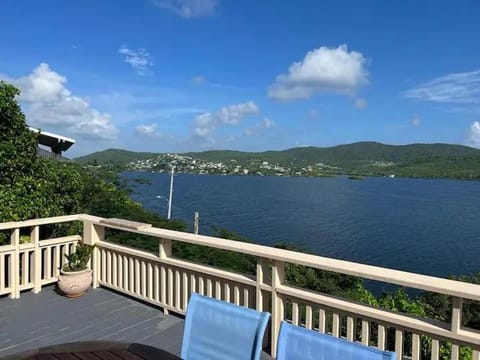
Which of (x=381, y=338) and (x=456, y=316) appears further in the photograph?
(x=381, y=338)

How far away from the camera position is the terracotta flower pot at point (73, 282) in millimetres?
3908

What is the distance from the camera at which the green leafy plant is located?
13.2ft

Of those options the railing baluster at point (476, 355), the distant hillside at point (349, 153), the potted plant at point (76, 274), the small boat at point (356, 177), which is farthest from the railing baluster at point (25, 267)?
the small boat at point (356, 177)

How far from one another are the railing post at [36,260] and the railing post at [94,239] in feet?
1.59

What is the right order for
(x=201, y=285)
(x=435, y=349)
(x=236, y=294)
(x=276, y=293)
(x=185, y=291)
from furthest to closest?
(x=185, y=291) → (x=201, y=285) → (x=236, y=294) → (x=276, y=293) → (x=435, y=349)

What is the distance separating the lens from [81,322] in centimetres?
340

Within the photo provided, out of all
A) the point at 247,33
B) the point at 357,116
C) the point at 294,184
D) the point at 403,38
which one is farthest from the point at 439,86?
the point at 294,184

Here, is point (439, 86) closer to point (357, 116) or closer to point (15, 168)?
point (357, 116)

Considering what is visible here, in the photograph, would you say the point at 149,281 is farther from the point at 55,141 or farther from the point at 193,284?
the point at 55,141

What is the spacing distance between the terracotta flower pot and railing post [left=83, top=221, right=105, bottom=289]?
0.27m

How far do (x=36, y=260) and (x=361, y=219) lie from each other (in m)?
45.0

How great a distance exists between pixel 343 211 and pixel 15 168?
162 ft

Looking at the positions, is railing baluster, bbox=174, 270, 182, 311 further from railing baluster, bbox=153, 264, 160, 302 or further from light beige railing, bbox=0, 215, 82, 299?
light beige railing, bbox=0, 215, 82, 299

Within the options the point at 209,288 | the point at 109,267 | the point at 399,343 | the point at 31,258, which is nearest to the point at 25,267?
the point at 31,258
